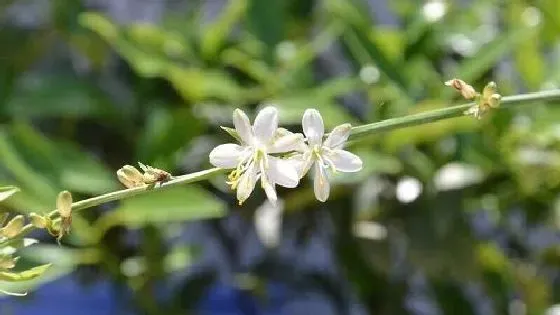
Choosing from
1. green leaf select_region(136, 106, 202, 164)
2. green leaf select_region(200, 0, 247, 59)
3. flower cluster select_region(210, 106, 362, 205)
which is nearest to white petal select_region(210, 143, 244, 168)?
flower cluster select_region(210, 106, 362, 205)

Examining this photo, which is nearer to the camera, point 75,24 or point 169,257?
point 169,257

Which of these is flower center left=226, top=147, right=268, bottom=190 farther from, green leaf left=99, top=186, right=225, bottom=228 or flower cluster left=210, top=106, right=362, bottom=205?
green leaf left=99, top=186, right=225, bottom=228

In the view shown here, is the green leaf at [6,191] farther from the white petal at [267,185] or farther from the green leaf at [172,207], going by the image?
the green leaf at [172,207]

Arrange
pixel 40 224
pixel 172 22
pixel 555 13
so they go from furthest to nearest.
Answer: pixel 172 22 < pixel 555 13 < pixel 40 224

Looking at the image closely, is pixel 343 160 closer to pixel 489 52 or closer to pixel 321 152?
pixel 321 152

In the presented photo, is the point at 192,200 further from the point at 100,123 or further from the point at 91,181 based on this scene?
the point at 100,123

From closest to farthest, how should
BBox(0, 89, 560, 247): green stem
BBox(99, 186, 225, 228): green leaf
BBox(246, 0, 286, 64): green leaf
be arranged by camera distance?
BBox(0, 89, 560, 247): green stem, BBox(99, 186, 225, 228): green leaf, BBox(246, 0, 286, 64): green leaf

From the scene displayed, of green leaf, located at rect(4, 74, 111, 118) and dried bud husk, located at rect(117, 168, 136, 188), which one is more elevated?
green leaf, located at rect(4, 74, 111, 118)

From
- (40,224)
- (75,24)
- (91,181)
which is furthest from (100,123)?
(40,224)
